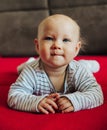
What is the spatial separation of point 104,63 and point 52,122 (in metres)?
0.79

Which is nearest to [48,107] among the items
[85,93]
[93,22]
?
[85,93]

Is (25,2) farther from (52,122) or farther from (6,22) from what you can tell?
(52,122)

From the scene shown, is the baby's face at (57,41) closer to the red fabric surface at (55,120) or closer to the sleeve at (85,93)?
the sleeve at (85,93)

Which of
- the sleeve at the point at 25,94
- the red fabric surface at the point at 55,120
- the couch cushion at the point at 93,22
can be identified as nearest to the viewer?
the red fabric surface at the point at 55,120

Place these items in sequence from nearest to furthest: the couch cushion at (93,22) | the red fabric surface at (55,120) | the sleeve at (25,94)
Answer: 1. the red fabric surface at (55,120)
2. the sleeve at (25,94)
3. the couch cushion at (93,22)

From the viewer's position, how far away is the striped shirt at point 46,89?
100 cm

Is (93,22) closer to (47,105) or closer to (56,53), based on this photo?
(56,53)

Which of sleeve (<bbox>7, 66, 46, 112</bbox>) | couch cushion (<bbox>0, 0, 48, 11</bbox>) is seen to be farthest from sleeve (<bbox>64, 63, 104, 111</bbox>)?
couch cushion (<bbox>0, 0, 48, 11</bbox>)

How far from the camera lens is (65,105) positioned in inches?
38.5

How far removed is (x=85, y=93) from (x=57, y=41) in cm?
20

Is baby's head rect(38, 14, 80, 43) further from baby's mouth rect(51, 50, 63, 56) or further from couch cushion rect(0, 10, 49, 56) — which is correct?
couch cushion rect(0, 10, 49, 56)

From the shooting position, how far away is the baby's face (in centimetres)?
104

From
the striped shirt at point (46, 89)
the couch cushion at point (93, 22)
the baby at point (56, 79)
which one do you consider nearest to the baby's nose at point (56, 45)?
the baby at point (56, 79)

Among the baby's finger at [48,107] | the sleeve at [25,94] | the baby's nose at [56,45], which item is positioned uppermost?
the baby's nose at [56,45]
